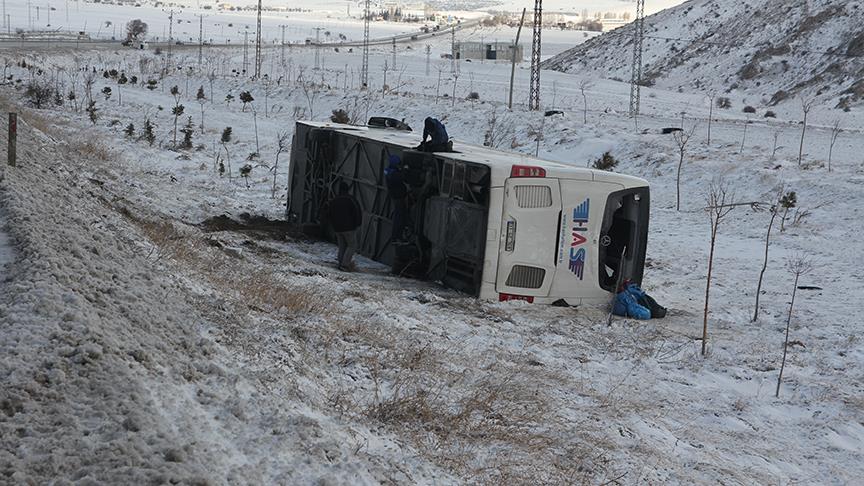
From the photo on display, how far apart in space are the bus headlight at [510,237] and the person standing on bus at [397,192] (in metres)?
1.77

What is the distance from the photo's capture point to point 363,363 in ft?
23.4

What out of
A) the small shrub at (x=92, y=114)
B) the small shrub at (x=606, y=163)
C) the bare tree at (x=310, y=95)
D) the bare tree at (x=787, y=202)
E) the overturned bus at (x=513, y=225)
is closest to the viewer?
the overturned bus at (x=513, y=225)

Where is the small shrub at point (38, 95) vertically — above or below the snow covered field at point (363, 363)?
above

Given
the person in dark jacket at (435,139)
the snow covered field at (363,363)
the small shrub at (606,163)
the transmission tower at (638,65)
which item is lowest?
the snow covered field at (363,363)

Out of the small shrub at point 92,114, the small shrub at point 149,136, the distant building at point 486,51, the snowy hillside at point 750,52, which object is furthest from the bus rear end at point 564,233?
the distant building at point 486,51

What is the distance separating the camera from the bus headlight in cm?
1140

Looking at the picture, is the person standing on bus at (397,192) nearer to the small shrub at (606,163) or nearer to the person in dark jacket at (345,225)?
the person in dark jacket at (345,225)

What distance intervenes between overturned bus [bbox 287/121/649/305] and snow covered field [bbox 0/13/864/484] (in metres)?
0.47

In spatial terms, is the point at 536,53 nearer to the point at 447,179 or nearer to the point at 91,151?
the point at 91,151

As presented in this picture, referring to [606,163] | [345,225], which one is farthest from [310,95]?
[345,225]

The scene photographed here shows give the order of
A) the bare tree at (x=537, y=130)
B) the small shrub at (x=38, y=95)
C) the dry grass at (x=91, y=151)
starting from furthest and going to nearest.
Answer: the small shrub at (x=38, y=95)
the bare tree at (x=537, y=130)
the dry grass at (x=91, y=151)

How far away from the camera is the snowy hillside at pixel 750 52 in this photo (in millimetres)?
53822

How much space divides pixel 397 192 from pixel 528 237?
2.02 metres

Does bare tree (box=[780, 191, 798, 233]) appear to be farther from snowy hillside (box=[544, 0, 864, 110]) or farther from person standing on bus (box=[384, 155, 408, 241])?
snowy hillside (box=[544, 0, 864, 110])
